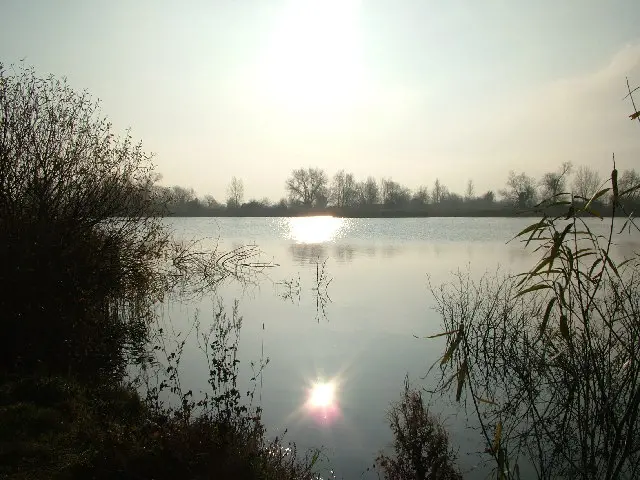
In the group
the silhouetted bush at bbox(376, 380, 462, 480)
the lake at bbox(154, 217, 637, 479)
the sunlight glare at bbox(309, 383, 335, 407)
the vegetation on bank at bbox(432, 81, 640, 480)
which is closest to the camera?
the vegetation on bank at bbox(432, 81, 640, 480)

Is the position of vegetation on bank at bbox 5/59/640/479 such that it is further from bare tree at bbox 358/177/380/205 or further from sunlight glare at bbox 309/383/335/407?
bare tree at bbox 358/177/380/205

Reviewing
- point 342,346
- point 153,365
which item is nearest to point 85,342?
point 153,365

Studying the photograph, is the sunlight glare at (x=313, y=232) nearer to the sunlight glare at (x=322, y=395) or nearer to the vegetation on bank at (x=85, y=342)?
the vegetation on bank at (x=85, y=342)

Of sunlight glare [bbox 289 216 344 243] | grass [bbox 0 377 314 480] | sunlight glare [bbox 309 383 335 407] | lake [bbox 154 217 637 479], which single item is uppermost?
sunlight glare [bbox 289 216 344 243]

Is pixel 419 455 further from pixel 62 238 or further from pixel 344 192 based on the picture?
pixel 344 192

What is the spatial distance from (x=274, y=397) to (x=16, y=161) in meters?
6.48

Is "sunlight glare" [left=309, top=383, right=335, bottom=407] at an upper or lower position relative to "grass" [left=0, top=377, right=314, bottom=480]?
lower

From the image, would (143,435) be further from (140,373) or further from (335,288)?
(335,288)

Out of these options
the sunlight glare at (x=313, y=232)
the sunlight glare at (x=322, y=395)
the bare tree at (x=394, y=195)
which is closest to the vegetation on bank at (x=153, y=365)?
the sunlight glare at (x=322, y=395)

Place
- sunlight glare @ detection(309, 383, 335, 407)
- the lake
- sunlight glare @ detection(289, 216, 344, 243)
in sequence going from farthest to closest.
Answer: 1. sunlight glare @ detection(289, 216, 344, 243)
2. sunlight glare @ detection(309, 383, 335, 407)
3. the lake

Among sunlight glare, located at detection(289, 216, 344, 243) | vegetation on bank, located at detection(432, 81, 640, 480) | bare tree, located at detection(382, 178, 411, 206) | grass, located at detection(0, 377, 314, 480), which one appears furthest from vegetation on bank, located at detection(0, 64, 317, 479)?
bare tree, located at detection(382, 178, 411, 206)

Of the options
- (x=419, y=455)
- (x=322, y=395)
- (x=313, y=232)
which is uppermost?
(x=313, y=232)

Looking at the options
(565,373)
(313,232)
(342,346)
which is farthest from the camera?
(313,232)

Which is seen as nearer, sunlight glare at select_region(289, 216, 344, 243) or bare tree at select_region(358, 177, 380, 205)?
sunlight glare at select_region(289, 216, 344, 243)
